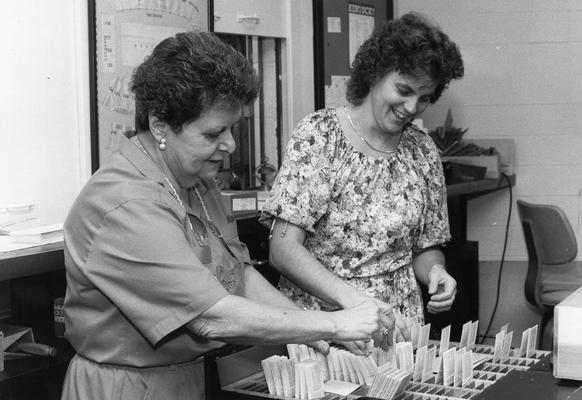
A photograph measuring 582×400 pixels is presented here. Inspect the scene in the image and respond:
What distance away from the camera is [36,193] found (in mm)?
3268


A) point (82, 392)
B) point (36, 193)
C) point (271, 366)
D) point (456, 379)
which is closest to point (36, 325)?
point (36, 193)

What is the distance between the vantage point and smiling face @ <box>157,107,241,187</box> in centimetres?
190

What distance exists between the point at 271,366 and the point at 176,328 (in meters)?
→ 0.25

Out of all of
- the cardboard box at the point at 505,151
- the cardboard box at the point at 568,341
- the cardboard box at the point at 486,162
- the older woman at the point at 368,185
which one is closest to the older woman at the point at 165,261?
the cardboard box at the point at 568,341

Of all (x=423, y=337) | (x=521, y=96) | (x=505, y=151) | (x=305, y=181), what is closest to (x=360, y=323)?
(x=423, y=337)

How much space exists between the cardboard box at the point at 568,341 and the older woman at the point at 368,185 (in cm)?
60

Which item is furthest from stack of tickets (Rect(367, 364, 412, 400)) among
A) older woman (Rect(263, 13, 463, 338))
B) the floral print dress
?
the floral print dress

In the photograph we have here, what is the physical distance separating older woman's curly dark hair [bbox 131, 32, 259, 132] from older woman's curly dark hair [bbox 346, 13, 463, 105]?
2.36 feet

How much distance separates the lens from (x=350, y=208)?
2.53 metres

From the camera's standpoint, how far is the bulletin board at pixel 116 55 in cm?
347

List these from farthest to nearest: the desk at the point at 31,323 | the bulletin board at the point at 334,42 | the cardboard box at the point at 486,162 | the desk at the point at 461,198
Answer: the cardboard box at the point at 486,162, the bulletin board at the point at 334,42, the desk at the point at 461,198, the desk at the point at 31,323

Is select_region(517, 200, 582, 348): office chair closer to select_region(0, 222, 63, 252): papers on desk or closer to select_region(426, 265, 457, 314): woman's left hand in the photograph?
select_region(426, 265, 457, 314): woman's left hand

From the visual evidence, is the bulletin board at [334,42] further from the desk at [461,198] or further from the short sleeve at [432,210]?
the short sleeve at [432,210]

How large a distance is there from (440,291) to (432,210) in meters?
0.27
